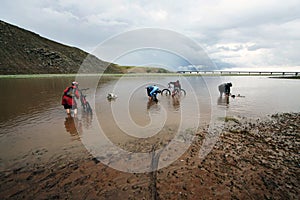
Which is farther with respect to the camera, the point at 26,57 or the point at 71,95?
the point at 26,57

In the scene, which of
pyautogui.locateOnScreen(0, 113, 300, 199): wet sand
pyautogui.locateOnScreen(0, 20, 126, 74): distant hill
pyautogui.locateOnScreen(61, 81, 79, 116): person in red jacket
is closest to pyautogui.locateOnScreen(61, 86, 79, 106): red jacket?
pyautogui.locateOnScreen(61, 81, 79, 116): person in red jacket

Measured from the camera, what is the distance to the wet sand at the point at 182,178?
3801 millimetres

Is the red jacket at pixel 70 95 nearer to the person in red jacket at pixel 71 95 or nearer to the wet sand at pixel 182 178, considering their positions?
the person in red jacket at pixel 71 95

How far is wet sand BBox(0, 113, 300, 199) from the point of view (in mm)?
3801

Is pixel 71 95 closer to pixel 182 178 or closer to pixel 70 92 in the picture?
pixel 70 92

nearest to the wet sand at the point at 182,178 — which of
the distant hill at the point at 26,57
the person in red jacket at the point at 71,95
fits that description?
the person in red jacket at the point at 71,95

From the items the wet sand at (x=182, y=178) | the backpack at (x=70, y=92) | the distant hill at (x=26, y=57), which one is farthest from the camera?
the distant hill at (x=26, y=57)

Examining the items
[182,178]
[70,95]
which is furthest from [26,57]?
[182,178]

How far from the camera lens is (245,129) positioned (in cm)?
789

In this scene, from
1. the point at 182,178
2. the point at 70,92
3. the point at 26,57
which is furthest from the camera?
→ the point at 26,57

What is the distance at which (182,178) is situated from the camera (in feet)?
14.2

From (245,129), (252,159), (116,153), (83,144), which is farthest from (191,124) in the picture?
(83,144)

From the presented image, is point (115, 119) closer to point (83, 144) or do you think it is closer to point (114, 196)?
point (83, 144)

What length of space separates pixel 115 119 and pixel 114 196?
6.55 meters
